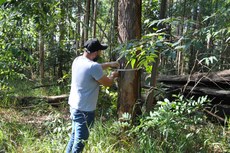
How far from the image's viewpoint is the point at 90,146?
3863 millimetres

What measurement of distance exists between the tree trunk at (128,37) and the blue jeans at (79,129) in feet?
2.12

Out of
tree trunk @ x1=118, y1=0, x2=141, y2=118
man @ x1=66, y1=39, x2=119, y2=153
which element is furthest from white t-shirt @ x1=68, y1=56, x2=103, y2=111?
tree trunk @ x1=118, y1=0, x2=141, y2=118

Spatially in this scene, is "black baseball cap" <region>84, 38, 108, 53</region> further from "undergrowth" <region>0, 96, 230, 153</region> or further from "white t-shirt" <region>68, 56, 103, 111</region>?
"undergrowth" <region>0, 96, 230, 153</region>

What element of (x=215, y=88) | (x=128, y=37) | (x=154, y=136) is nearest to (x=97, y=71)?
(x=128, y=37)

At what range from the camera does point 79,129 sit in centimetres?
356

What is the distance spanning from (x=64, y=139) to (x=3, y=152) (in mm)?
905

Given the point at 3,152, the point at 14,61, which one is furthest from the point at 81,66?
the point at 14,61

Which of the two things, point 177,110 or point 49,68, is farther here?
point 49,68

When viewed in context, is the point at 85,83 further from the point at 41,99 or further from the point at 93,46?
the point at 41,99

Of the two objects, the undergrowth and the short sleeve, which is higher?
the short sleeve

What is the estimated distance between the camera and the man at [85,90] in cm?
348

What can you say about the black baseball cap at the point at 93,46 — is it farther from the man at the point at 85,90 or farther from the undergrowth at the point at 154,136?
the undergrowth at the point at 154,136

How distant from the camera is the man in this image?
11.4 ft

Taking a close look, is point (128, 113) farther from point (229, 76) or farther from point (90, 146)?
point (229, 76)
